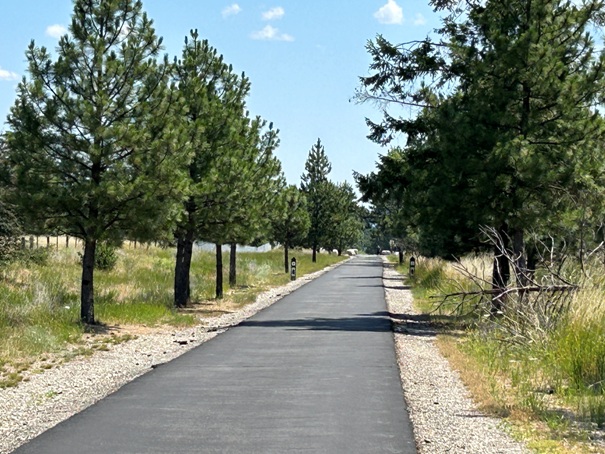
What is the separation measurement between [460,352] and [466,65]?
28.0ft

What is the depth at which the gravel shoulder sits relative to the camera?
24.2 feet

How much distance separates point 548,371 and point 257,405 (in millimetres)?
4339

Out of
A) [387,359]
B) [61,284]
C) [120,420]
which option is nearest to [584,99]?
[387,359]

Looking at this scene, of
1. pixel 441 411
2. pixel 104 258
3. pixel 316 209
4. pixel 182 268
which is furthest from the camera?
pixel 316 209

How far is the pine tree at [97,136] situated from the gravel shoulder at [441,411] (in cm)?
641

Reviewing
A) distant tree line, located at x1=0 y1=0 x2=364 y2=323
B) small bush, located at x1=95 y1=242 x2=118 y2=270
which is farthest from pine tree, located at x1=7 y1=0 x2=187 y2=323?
small bush, located at x1=95 y1=242 x2=118 y2=270

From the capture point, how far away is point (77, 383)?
10.9 metres

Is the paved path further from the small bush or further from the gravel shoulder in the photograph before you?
the small bush

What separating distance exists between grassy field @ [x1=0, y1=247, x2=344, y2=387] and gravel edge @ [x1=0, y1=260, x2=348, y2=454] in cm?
40

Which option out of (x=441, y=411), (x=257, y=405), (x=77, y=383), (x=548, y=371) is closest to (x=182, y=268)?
(x=77, y=383)

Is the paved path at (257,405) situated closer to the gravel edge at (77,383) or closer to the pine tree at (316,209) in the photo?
the gravel edge at (77,383)

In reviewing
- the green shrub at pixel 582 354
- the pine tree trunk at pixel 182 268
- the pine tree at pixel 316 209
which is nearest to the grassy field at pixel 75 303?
the pine tree trunk at pixel 182 268

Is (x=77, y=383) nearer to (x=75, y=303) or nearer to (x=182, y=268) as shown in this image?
(x=75, y=303)

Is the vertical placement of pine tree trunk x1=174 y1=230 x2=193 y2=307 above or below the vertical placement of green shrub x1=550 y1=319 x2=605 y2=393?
Answer: above
